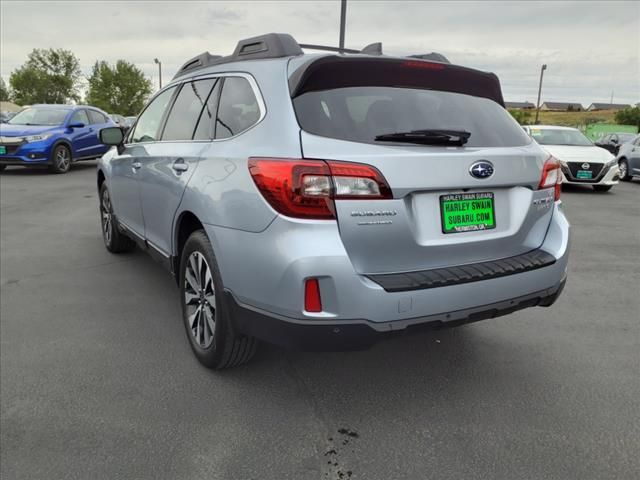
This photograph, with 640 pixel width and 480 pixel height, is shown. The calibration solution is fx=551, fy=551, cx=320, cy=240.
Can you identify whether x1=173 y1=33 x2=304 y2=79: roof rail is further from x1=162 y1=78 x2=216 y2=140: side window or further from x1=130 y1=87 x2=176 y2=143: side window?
x1=130 y1=87 x2=176 y2=143: side window

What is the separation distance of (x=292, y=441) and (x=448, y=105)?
71.4 inches

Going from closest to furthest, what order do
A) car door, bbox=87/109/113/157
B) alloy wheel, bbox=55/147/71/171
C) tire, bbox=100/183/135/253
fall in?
tire, bbox=100/183/135/253 < alloy wheel, bbox=55/147/71/171 < car door, bbox=87/109/113/157

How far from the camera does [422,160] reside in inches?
95.6

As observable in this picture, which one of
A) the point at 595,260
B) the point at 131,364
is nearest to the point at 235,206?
the point at 131,364

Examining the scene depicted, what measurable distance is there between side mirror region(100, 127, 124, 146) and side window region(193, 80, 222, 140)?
1.95 m

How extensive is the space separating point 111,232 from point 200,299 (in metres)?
2.90

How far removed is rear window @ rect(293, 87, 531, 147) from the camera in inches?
97.3

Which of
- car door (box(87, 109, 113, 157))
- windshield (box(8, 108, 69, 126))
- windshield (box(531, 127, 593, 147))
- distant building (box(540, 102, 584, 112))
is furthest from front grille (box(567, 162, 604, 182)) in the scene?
distant building (box(540, 102, 584, 112))

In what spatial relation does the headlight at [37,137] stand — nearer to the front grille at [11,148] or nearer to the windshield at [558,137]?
the front grille at [11,148]

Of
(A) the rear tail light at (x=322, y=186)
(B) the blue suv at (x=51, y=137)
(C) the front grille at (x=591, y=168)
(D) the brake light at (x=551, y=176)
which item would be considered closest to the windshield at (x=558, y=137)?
(C) the front grille at (x=591, y=168)

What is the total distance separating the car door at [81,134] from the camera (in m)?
13.6

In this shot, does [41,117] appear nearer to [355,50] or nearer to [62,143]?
[62,143]

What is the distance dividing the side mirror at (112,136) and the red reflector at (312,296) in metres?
3.41

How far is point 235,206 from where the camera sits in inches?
101
